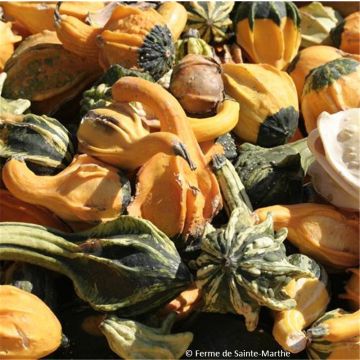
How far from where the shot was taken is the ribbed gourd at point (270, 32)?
2625 mm

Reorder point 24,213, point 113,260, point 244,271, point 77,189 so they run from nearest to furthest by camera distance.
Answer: point 244,271 → point 113,260 → point 77,189 → point 24,213

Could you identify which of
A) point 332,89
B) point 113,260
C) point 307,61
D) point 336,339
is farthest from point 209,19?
point 336,339

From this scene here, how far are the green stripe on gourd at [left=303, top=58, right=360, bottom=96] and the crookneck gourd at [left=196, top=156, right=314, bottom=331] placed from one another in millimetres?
686

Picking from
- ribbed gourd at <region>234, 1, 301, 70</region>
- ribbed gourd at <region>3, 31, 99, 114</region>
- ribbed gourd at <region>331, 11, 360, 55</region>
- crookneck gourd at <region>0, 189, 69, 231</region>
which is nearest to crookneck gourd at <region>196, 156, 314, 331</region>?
crookneck gourd at <region>0, 189, 69, 231</region>

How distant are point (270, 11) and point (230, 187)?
35.6 inches

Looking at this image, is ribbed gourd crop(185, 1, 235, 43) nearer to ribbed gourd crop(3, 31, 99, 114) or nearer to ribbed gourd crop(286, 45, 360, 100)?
ribbed gourd crop(286, 45, 360, 100)

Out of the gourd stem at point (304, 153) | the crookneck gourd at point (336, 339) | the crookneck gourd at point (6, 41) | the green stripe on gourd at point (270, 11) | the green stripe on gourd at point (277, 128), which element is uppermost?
the green stripe on gourd at point (270, 11)

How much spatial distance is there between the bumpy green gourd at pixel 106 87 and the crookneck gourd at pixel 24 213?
35 centimetres

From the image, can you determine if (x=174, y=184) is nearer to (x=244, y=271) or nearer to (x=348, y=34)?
(x=244, y=271)

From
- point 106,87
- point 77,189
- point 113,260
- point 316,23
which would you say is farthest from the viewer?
point 316,23

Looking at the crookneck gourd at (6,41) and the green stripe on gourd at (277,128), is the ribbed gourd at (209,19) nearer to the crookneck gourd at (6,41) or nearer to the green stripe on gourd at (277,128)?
the green stripe on gourd at (277,128)

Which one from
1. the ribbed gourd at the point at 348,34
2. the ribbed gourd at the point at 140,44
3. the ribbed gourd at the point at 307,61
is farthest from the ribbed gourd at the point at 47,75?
the ribbed gourd at the point at 348,34

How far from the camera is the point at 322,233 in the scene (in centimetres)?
199

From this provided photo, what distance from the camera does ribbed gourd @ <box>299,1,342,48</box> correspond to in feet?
9.34
